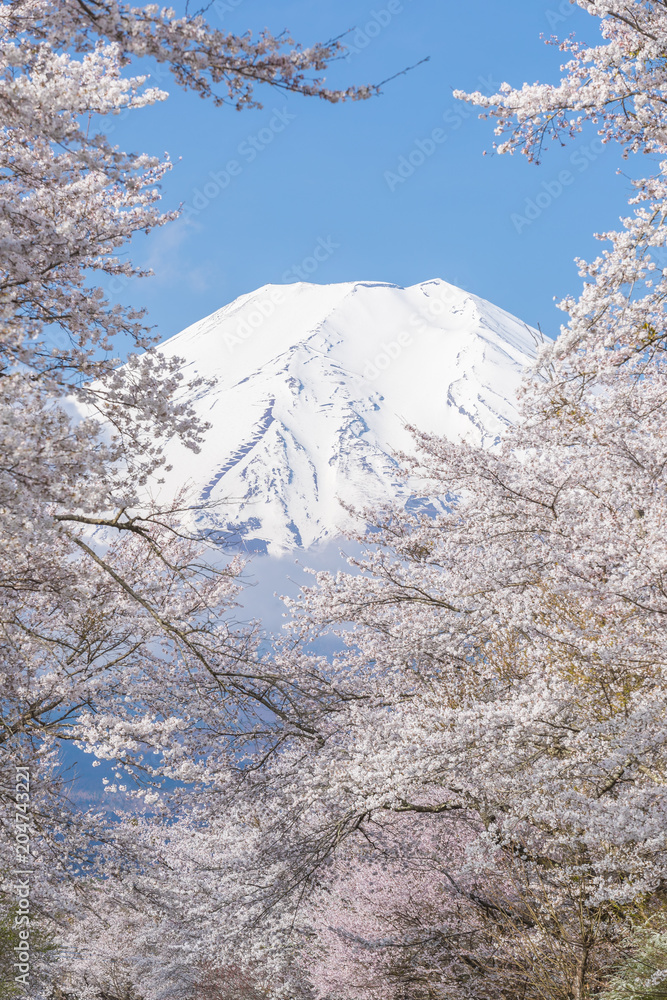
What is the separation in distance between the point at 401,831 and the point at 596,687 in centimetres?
494

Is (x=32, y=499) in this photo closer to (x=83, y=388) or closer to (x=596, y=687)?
(x=83, y=388)

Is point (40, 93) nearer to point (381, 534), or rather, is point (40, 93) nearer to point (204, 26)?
point (204, 26)

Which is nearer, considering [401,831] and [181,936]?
[401,831]

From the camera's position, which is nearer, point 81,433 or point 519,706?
point 81,433

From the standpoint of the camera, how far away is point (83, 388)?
414 cm

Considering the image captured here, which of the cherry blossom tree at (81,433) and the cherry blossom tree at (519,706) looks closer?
the cherry blossom tree at (81,433)

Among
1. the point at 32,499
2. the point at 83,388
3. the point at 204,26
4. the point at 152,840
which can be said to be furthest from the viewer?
the point at 152,840

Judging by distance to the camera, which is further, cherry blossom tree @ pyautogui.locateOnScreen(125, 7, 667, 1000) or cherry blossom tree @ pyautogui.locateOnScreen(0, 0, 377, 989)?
cherry blossom tree @ pyautogui.locateOnScreen(125, 7, 667, 1000)

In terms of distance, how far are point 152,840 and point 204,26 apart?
8852 millimetres

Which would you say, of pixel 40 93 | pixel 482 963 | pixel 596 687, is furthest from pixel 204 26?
pixel 482 963

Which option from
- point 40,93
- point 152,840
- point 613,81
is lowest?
point 152,840

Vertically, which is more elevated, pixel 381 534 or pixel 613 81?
pixel 381 534

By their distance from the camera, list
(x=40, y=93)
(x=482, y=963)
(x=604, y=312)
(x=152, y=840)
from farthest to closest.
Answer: (x=152, y=840), (x=482, y=963), (x=604, y=312), (x=40, y=93)

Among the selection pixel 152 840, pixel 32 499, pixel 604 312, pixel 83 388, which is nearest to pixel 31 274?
pixel 83 388
